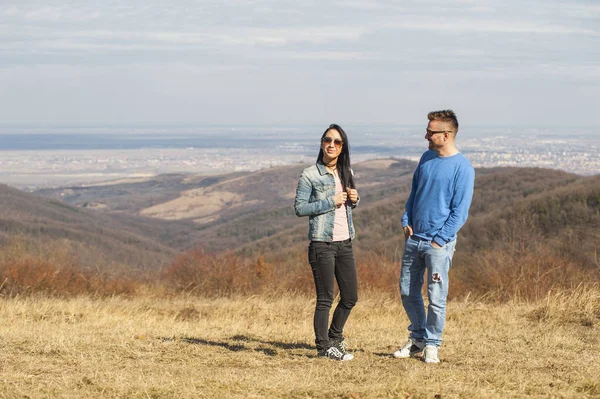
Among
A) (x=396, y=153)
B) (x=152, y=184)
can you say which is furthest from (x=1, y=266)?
(x=396, y=153)

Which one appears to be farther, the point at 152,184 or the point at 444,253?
the point at 152,184

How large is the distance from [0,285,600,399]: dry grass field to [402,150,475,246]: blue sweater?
3.86 ft

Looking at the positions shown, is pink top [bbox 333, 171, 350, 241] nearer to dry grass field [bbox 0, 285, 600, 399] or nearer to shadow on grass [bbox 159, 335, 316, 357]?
dry grass field [bbox 0, 285, 600, 399]

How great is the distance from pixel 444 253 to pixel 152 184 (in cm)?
12945

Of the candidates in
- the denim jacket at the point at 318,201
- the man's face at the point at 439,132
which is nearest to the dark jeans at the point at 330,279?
the denim jacket at the point at 318,201

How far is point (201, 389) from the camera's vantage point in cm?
584

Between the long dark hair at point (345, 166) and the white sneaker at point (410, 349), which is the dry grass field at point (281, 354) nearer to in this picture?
the white sneaker at point (410, 349)

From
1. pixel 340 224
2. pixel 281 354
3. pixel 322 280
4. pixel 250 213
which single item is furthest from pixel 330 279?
pixel 250 213

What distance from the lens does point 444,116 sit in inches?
269

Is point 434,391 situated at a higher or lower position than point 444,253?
lower

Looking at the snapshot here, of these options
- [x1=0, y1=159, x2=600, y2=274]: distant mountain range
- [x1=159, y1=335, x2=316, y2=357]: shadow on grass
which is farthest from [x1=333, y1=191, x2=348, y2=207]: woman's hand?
[x1=0, y1=159, x2=600, y2=274]: distant mountain range

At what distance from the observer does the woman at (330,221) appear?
6.96 meters

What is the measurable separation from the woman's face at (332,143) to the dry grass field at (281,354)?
1.86 m

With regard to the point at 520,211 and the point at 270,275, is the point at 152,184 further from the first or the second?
the point at 270,275
